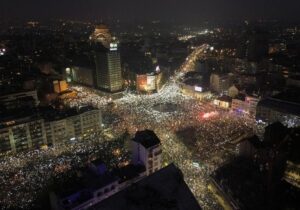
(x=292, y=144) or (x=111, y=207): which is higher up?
(x=111, y=207)

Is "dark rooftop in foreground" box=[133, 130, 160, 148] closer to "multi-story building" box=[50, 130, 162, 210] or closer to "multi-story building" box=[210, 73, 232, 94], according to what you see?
"multi-story building" box=[50, 130, 162, 210]

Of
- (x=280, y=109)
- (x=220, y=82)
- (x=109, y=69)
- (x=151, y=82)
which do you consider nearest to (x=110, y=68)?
(x=109, y=69)

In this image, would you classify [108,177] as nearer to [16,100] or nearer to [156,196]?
[156,196]

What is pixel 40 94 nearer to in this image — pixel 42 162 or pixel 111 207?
pixel 42 162

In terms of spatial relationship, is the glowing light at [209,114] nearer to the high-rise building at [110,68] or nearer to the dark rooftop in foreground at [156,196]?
the high-rise building at [110,68]

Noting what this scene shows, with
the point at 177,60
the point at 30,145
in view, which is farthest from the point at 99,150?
the point at 177,60

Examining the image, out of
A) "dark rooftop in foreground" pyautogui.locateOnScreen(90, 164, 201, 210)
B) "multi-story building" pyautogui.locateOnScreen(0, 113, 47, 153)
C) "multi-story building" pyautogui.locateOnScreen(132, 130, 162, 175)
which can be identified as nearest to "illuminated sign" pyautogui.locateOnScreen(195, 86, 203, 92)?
"multi-story building" pyautogui.locateOnScreen(132, 130, 162, 175)
